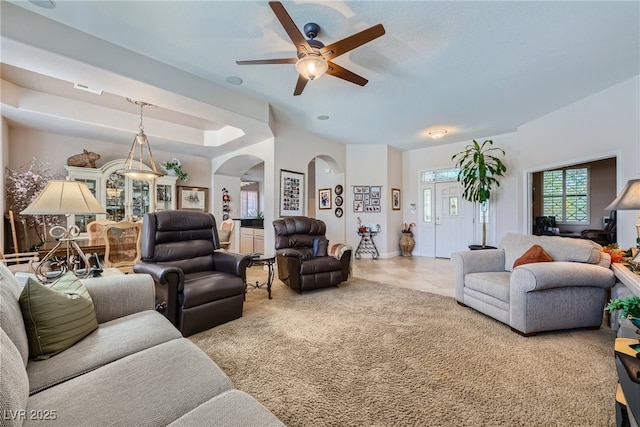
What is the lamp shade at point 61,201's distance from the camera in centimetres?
171

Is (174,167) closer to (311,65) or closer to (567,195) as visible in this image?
(311,65)

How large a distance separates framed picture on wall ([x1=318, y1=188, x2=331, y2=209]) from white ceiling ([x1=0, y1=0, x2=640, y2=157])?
2.30 metres

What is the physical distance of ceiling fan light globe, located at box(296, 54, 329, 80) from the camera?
227 cm

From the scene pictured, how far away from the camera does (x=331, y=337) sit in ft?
7.48

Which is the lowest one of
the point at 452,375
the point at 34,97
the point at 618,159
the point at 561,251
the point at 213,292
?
the point at 452,375

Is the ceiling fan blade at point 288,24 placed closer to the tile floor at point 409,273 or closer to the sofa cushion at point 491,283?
the sofa cushion at point 491,283

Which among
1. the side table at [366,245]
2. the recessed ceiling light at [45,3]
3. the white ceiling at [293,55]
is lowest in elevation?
the side table at [366,245]

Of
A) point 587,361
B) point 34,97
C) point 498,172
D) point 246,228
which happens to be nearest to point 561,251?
point 587,361

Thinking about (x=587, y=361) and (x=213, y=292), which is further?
(x=213, y=292)

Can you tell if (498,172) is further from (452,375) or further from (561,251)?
(452,375)

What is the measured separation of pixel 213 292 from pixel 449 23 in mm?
3206

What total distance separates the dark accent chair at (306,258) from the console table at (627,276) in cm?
271

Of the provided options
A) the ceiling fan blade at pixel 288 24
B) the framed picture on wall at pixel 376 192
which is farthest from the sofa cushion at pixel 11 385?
the framed picture on wall at pixel 376 192

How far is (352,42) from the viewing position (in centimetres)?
213
